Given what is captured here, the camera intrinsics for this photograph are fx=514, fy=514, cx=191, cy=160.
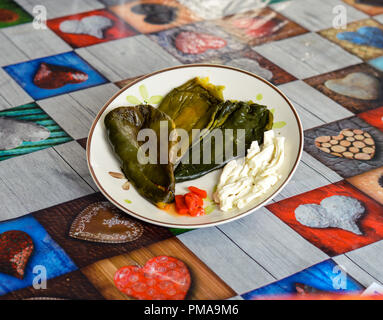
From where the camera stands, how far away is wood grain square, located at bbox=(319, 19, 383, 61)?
185cm

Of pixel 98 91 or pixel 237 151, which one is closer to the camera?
pixel 237 151

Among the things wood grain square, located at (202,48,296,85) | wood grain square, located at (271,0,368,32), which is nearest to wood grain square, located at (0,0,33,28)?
wood grain square, located at (202,48,296,85)

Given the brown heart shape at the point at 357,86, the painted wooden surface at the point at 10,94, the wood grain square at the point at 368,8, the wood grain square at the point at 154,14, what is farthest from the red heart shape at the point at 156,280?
the wood grain square at the point at 368,8

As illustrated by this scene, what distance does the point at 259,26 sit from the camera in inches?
77.9

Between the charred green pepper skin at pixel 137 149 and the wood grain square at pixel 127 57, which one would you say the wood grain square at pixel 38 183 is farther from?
the wood grain square at pixel 127 57

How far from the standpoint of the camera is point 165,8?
2.06 meters

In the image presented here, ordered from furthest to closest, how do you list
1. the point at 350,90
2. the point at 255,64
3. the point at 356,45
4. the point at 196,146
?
the point at 356,45
the point at 255,64
the point at 350,90
the point at 196,146

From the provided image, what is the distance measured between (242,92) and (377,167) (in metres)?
0.42

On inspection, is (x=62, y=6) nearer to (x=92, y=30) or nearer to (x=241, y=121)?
(x=92, y=30)

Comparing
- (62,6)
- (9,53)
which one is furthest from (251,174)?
(62,6)

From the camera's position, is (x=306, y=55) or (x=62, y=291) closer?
(x=62, y=291)

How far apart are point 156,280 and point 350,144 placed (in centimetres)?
71
